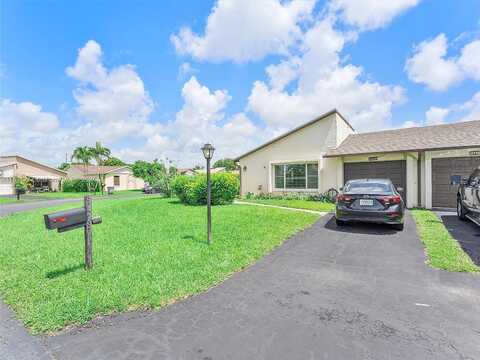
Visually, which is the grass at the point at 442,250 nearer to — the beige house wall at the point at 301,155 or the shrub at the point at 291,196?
the shrub at the point at 291,196

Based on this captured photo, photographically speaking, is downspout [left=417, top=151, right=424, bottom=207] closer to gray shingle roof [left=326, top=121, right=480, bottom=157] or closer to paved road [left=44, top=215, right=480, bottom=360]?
gray shingle roof [left=326, top=121, right=480, bottom=157]

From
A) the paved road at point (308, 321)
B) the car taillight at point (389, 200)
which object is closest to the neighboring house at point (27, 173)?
the paved road at point (308, 321)

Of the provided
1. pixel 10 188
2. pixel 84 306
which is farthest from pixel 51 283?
pixel 10 188

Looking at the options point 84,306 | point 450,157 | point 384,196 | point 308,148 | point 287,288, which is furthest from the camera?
point 308,148

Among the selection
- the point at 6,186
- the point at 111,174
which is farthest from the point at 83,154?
the point at 6,186

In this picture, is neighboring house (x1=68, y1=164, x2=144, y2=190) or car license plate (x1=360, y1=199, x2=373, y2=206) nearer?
car license plate (x1=360, y1=199, x2=373, y2=206)

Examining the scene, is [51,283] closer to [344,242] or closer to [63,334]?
[63,334]

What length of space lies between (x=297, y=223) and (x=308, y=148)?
807 centimetres

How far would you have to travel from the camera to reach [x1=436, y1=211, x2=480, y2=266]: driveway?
17.1 feet

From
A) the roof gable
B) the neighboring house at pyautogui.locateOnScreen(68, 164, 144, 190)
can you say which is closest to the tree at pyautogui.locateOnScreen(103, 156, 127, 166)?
the neighboring house at pyautogui.locateOnScreen(68, 164, 144, 190)

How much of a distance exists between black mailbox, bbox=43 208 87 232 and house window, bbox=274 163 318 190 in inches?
500

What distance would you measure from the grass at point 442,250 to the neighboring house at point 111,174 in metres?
41.0

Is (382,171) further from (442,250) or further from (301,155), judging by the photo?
(442,250)

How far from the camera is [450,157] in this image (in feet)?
36.4
